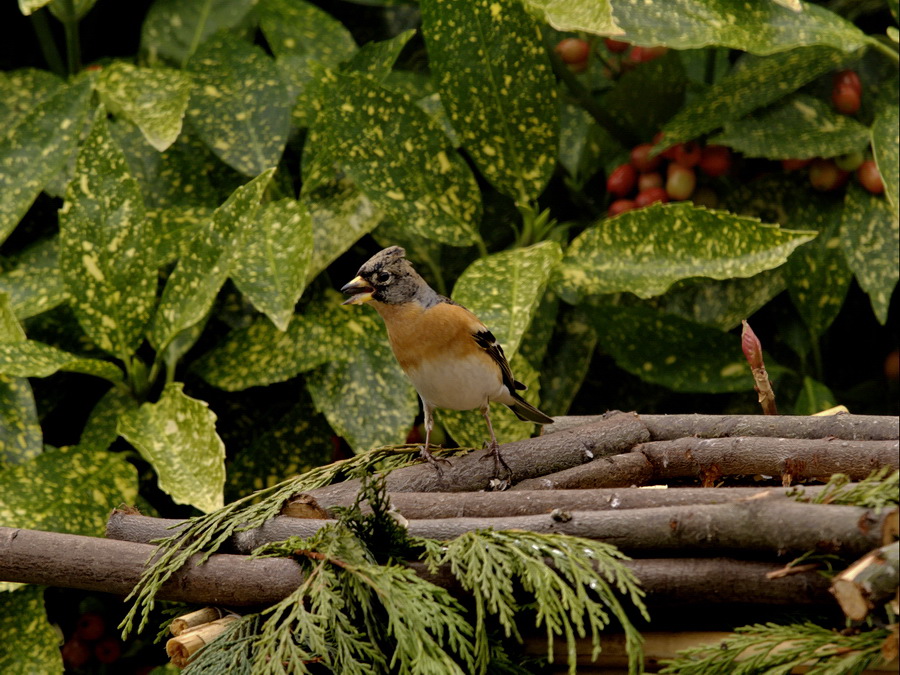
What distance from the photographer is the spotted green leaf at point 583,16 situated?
154 cm

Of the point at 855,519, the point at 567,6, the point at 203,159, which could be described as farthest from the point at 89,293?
the point at 855,519

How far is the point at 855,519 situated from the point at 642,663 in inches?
9.2

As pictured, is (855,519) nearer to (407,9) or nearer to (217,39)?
(217,39)

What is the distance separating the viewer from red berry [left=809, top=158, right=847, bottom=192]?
202 cm

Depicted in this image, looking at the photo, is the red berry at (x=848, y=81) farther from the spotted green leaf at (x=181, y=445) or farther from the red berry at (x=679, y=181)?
the spotted green leaf at (x=181, y=445)

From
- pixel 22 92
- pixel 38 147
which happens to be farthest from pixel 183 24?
pixel 38 147

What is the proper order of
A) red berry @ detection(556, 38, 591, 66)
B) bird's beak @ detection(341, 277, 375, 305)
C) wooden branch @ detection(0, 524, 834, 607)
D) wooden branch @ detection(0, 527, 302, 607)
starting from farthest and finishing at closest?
1. red berry @ detection(556, 38, 591, 66)
2. bird's beak @ detection(341, 277, 375, 305)
3. wooden branch @ detection(0, 527, 302, 607)
4. wooden branch @ detection(0, 524, 834, 607)

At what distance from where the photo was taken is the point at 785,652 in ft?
2.88

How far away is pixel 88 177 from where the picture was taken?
1.74 m

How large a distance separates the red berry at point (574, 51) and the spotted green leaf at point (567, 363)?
53cm

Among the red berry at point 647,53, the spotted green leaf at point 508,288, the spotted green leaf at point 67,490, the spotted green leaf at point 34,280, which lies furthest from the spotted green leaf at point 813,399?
the spotted green leaf at point 34,280


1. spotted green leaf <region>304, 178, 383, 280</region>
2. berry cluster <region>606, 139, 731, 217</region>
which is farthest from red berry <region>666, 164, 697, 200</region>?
spotted green leaf <region>304, 178, 383, 280</region>

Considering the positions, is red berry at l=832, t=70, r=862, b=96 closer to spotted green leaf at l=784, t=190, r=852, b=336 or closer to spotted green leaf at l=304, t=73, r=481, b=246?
spotted green leaf at l=784, t=190, r=852, b=336

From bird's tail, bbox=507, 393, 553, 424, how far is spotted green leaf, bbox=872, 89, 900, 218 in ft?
2.41
